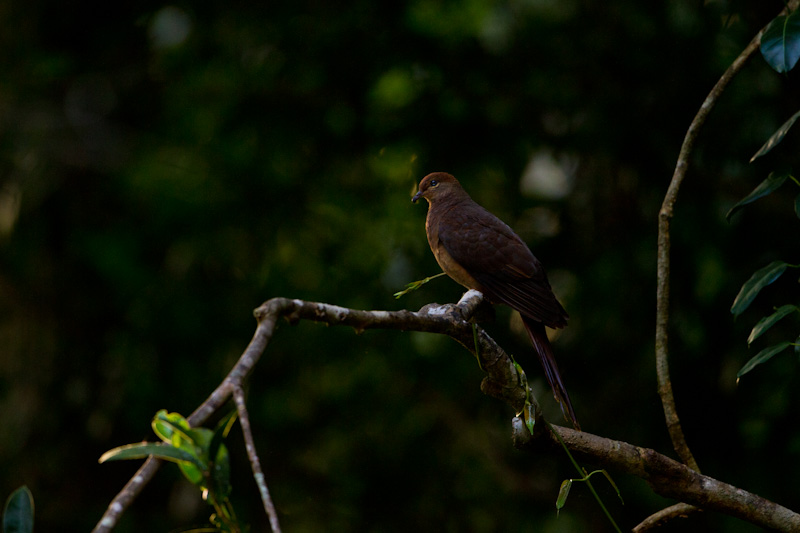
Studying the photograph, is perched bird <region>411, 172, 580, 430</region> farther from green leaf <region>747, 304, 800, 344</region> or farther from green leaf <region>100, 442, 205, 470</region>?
green leaf <region>100, 442, 205, 470</region>

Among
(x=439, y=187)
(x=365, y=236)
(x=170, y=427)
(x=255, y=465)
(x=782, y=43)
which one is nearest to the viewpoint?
(x=255, y=465)

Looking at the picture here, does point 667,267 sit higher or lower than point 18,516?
lower

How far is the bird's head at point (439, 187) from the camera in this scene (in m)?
3.38

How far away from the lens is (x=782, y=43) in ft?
6.63

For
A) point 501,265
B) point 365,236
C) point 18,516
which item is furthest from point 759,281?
point 365,236

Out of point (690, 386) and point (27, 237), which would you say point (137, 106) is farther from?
point (690, 386)

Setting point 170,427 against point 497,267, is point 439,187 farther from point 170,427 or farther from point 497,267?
point 170,427

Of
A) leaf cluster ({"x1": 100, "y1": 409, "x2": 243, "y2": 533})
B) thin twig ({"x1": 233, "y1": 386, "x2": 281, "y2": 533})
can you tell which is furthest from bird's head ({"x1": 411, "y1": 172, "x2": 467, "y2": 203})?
thin twig ({"x1": 233, "y1": 386, "x2": 281, "y2": 533})

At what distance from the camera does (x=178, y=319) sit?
4609 mm

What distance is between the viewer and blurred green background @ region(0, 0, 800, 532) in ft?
12.4

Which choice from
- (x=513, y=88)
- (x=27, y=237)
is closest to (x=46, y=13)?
(x=27, y=237)

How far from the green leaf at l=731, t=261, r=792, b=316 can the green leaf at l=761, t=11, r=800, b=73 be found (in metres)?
0.49

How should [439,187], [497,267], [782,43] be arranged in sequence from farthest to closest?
[439,187] → [497,267] → [782,43]

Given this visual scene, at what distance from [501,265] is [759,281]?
105 cm
